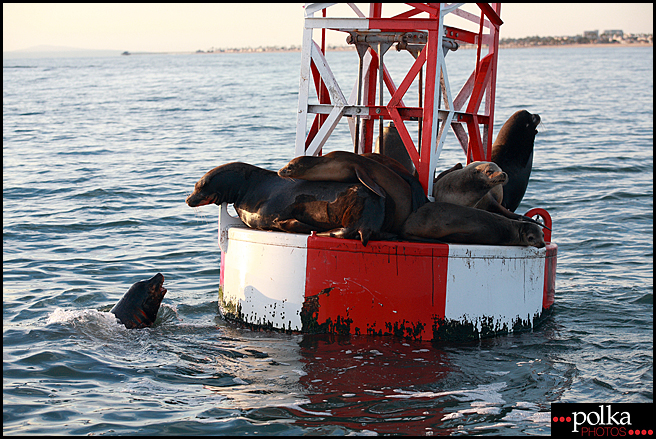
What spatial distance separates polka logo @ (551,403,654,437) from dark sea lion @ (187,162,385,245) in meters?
2.17

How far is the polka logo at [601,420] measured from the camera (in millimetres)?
5094

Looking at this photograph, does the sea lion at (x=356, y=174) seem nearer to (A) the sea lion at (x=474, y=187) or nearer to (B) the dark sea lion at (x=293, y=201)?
(B) the dark sea lion at (x=293, y=201)

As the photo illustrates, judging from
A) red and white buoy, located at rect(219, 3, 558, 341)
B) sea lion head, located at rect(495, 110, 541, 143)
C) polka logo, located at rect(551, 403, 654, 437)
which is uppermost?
sea lion head, located at rect(495, 110, 541, 143)

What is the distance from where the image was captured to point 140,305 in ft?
24.9

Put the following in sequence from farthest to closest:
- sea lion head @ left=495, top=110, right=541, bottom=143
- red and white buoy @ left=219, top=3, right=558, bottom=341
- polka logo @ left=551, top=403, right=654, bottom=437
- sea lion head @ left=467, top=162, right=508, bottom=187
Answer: sea lion head @ left=495, top=110, right=541, bottom=143 → sea lion head @ left=467, top=162, right=508, bottom=187 → red and white buoy @ left=219, top=3, right=558, bottom=341 → polka logo @ left=551, top=403, right=654, bottom=437

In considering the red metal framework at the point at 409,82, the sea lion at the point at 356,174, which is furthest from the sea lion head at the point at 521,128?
the sea lion at the point at 356,174

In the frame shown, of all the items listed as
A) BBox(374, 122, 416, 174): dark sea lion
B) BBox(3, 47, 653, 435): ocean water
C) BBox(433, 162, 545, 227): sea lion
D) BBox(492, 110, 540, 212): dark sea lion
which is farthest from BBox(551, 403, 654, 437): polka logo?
BBox(374, 122, 416, 174): dark sea lion

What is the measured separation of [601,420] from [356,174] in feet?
9.56

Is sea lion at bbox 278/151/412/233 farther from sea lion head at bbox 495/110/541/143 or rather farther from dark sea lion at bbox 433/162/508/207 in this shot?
sea lion head at bbox 495/110/541/143

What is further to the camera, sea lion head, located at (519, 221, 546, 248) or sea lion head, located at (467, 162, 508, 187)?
sea lion head, located at (467, 162, 508, 187)

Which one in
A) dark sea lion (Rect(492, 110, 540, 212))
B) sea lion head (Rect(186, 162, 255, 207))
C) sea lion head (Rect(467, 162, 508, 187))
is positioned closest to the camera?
sea lion head (Rect(467, 162, 508, 187))

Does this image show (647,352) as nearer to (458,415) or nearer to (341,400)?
(458,415)

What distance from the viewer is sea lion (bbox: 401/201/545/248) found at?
6.70 meters

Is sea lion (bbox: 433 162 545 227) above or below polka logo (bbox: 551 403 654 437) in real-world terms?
above
